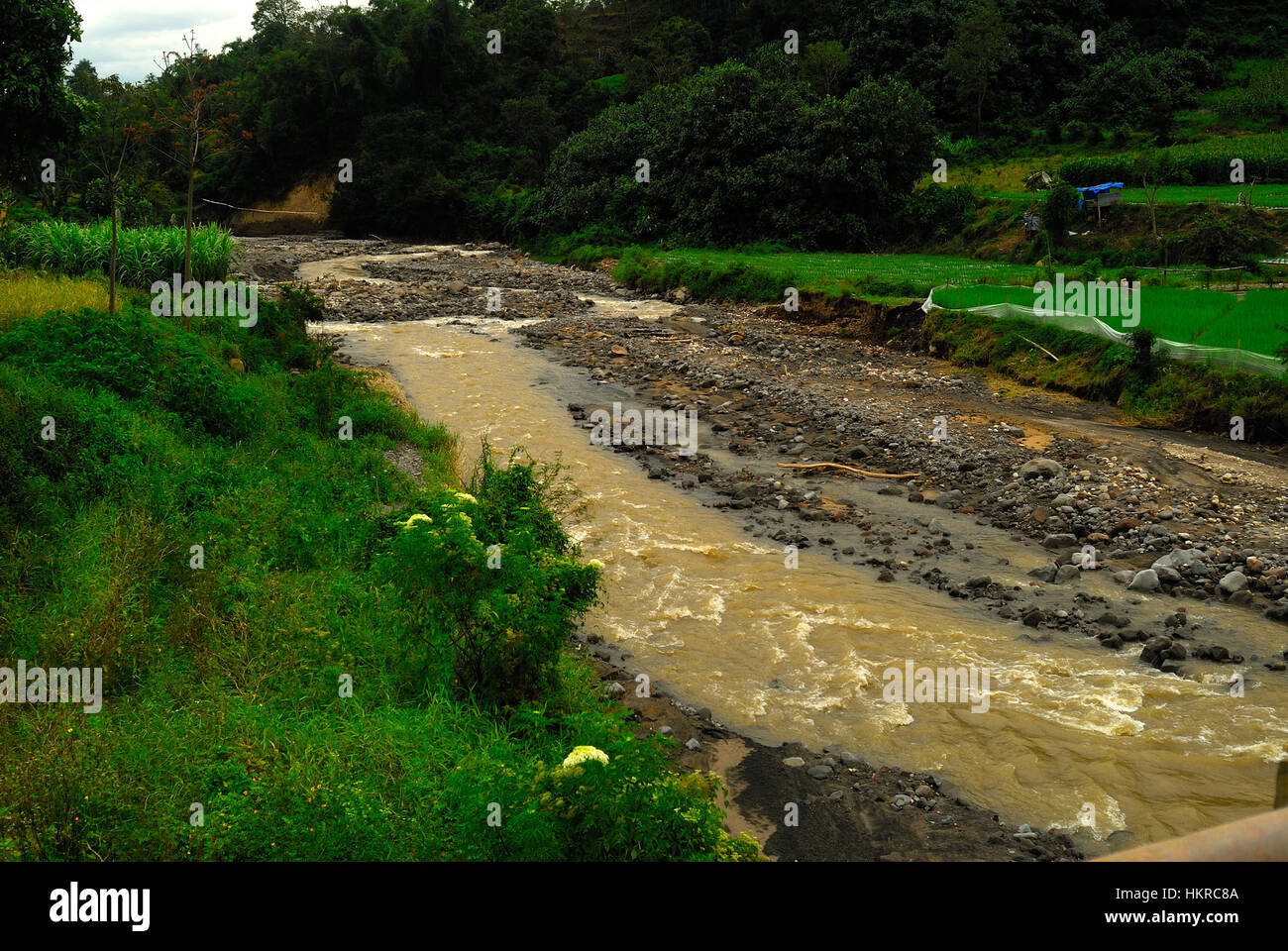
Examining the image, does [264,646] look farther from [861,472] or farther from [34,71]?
[34,71]

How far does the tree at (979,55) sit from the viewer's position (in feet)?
165

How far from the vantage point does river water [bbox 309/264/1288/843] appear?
7.66m

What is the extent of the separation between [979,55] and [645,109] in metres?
18.2

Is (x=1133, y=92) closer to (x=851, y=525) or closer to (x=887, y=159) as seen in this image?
(x=887, y=159)

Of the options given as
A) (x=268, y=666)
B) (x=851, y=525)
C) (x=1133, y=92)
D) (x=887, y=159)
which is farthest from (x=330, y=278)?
(x=1133, y=92)

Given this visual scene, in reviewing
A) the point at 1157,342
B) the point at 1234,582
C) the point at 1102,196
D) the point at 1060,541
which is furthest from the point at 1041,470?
the point at 1102,196

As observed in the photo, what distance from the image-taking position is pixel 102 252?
2059cm

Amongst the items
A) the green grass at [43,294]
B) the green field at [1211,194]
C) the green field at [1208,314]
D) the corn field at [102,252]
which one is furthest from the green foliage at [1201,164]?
the green grass at [43,294]

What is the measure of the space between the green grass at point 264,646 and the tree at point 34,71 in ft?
13.0

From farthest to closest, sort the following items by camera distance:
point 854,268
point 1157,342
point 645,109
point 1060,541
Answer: point 645,109 → point 854,268 → point 1157,342 → point 1060,541

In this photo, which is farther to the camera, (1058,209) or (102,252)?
(1058,209)

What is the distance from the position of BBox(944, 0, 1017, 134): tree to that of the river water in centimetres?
4459

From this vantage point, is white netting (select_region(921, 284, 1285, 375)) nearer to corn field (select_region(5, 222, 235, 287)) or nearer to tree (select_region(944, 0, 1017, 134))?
A: corn field (select_region(5, 222, 235, 287))
